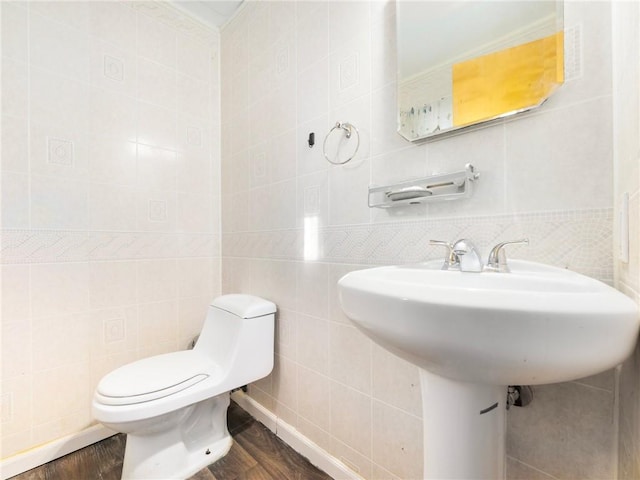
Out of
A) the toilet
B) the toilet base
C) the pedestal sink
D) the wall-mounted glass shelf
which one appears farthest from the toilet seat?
the wall-mounted glass shelf

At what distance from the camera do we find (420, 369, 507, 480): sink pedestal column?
0.55 meters

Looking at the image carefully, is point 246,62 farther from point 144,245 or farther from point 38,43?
point 144,245

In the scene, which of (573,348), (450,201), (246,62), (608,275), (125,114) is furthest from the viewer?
(246,62)

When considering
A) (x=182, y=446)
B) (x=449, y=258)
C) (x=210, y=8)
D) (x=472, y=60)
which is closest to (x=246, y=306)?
(x=182, y=446)

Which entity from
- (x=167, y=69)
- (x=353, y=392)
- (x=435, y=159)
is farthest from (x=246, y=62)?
(x=353, y=392)

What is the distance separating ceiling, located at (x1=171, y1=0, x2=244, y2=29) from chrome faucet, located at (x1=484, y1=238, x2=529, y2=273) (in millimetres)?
1864

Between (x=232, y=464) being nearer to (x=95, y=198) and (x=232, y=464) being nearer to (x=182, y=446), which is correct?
(x=182, y=446)

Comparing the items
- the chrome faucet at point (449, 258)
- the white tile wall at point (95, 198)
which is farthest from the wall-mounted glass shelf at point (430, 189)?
the white tile wall at point (95, 198)

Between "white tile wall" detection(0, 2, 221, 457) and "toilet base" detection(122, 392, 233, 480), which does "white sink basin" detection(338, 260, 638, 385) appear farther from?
"white tile wall" detection(0, 2, 221, 457)

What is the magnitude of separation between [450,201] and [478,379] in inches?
21.0

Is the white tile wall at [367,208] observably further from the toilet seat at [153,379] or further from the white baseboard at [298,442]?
the toilet seat at [153,379]

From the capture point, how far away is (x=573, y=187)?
641 millimetres

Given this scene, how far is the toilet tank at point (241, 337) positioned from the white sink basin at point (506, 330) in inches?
36.5

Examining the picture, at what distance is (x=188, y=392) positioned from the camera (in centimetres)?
106
